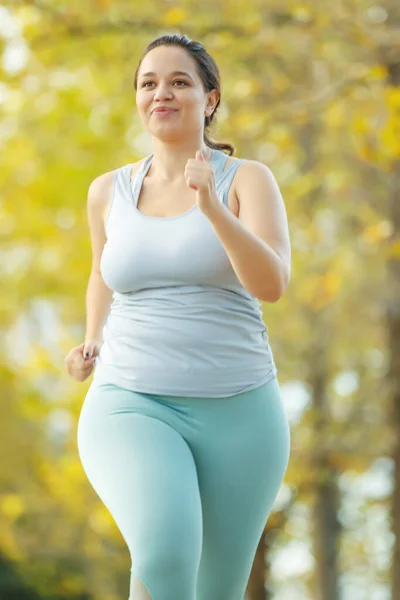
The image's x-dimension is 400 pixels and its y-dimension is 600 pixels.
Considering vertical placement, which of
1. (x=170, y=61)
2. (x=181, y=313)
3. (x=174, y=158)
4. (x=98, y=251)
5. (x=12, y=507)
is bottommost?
(x=12, y=507)

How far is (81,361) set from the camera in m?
2.62

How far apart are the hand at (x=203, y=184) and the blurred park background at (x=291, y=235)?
65cm

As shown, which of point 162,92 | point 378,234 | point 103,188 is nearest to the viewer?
point 162,92

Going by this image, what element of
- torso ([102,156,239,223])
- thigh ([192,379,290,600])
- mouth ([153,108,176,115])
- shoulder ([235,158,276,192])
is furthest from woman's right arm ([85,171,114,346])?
thigh ([192,379,290,600])

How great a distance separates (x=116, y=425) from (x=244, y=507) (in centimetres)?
39

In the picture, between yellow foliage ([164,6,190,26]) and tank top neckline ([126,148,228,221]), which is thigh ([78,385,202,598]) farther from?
yellow foliage ([164,6,190,26])

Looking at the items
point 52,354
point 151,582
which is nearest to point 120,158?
point 52,354

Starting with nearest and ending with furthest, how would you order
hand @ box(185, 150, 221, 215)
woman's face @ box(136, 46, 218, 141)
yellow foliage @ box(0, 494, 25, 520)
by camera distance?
1. hand @ box(185, 150, 221, 215)
2. woman's face @ box(136, 46, 218, 141)
3. yellow foliage @ box(0, 494, 25, 520)

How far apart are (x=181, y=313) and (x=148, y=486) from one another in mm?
414

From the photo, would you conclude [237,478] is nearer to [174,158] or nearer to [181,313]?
[181,313]

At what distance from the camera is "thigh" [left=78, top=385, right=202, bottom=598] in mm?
2148

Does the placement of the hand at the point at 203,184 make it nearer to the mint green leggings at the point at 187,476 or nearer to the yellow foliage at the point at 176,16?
the mint green leggings at the point at 187,476

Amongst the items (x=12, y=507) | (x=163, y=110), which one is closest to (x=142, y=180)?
(x=163, y=110)

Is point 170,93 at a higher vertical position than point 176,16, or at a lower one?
lower
